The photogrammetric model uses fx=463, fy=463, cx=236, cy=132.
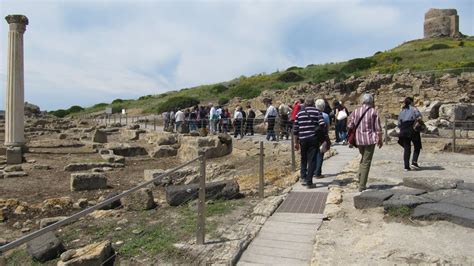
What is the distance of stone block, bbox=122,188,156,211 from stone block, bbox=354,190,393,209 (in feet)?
12.3

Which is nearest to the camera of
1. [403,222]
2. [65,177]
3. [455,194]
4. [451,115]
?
[403,222]

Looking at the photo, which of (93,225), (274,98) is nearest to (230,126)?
(274,98)

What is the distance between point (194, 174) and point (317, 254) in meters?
8.73

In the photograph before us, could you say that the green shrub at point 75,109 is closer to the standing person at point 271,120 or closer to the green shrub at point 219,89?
the green shrub at point 219,89

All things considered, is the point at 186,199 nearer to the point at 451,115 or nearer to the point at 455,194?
the point at 455,194

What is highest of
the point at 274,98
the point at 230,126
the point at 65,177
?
the point at 274,98

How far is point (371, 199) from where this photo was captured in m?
7.21

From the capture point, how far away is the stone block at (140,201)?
8.60 metres

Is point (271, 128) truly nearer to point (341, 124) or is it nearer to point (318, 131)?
point (341, 124)

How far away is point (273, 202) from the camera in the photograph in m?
7.94

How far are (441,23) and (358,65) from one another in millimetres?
25610

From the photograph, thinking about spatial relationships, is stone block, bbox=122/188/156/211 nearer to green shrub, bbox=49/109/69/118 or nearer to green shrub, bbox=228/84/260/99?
green shrub, bbox=228/84/260/99

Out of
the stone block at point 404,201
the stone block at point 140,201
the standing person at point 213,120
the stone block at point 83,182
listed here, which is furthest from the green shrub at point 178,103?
the stone block at point 404,201

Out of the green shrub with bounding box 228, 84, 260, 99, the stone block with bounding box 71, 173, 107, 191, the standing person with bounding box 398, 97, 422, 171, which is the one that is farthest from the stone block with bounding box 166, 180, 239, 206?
the green shrub with bounding box 228, 84, 260, 99
